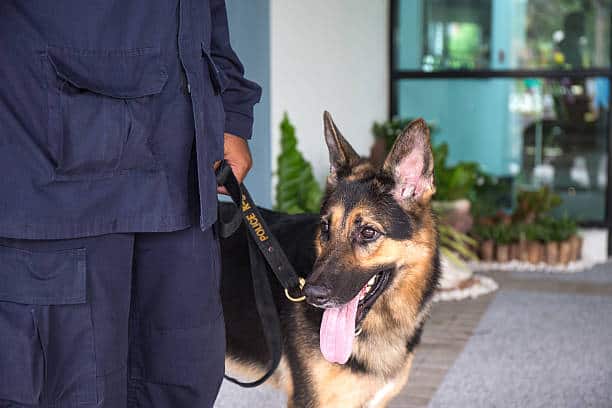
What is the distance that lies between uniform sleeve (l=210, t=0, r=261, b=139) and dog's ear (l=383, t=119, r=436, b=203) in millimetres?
454

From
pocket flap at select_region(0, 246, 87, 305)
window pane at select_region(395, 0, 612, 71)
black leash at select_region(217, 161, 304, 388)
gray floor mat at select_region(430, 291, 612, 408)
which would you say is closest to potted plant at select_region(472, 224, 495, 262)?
gray floor mat at select_region(430, 291, 612, 408)

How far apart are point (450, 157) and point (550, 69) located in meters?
1.12

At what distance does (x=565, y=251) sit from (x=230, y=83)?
4.91 metres

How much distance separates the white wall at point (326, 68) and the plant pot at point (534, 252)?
1478mm

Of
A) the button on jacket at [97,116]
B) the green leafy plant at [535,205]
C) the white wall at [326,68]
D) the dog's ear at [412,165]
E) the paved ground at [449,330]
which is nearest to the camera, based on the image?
the button on jacket at [97,116]

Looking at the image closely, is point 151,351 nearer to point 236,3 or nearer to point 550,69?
point 236,3

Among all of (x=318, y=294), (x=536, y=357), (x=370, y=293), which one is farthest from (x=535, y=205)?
(x=318, y=294)

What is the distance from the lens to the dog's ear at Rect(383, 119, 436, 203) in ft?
7.73

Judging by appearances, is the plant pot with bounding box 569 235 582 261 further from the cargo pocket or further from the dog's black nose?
the cargo pocket

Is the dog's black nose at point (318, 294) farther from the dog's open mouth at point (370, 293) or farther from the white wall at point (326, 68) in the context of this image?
the white wall at point (326, 68)

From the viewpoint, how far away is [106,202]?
1.68 m

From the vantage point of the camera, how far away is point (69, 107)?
1604mm

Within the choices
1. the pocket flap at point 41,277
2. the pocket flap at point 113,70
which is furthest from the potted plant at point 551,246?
the pocket flap at point 41,277

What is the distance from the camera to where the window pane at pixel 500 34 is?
6875mm
